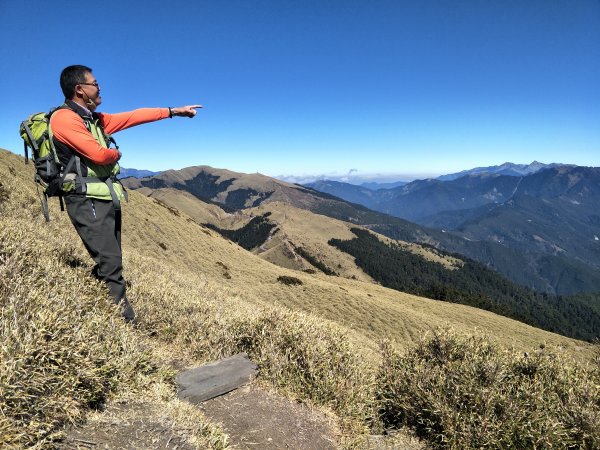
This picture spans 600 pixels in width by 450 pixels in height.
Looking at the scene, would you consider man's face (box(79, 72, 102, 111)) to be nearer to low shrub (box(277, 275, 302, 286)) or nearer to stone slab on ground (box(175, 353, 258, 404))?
stone slab on ground (box(175, 353, 258, 404))

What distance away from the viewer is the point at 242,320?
Result: 28.2 ft

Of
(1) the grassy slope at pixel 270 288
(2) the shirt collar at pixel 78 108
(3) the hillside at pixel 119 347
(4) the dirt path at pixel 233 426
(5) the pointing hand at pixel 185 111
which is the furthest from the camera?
(1) the grassy slope at pixel 270 288

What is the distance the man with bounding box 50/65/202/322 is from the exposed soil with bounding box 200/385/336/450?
2862mm

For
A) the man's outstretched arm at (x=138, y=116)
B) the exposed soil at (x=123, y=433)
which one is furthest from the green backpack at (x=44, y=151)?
the exposed soil at (x=123, y=433)

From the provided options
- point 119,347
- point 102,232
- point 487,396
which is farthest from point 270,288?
point 119,347

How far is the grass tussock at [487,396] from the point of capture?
601 cm

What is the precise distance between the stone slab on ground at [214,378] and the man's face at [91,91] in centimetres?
495

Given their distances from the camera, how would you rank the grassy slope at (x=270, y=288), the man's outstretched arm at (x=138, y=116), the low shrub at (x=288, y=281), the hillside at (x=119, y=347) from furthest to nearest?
the low shrub at (x=288, y=281)
the grassy slope at (x=270, y=288)
the man's outstretched arm at (x=138, y=116)
the hillside at (x=119, y=347)

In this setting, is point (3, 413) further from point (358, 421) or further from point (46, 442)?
point (358, 421)

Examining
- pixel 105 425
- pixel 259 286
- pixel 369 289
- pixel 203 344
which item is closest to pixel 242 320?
pixel 203 344

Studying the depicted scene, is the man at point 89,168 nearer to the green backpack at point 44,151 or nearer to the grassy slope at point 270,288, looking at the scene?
the green backpack at point 44,151

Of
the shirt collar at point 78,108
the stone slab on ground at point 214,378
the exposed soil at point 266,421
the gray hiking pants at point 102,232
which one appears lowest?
the exposed soil at point 266,421

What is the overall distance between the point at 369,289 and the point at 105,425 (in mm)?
63104

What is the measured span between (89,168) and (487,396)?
818cm
